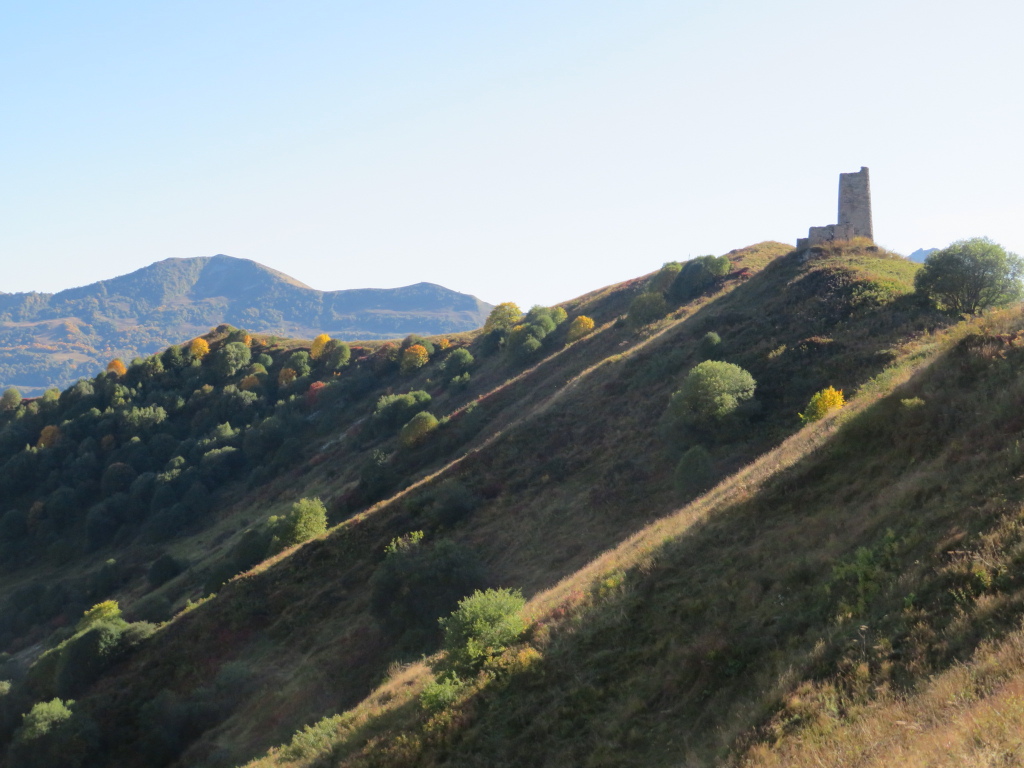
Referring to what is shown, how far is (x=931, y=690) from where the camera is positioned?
27.7 ft

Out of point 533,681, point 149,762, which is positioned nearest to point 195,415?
point 149,762

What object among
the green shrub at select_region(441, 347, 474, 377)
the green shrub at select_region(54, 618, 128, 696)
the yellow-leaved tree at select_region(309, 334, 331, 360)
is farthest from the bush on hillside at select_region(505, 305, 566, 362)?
the green shrub at select_region(54, 618, 128, 696)

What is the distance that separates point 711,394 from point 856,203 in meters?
30.1

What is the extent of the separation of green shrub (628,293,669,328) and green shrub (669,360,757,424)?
1081 inches

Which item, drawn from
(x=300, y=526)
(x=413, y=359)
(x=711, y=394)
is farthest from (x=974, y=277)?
(x=413, y=359)

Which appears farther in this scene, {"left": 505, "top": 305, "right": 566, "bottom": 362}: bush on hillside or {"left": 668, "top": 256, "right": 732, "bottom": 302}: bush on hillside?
{"left": 505, "top": 305, "right": 566, "bottom": 362}: bush on hillside

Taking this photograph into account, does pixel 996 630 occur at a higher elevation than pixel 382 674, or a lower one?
higher

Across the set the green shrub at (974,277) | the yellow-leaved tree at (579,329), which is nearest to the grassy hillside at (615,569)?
the green shrub at (974,277)

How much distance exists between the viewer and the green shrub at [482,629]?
15.9 meters

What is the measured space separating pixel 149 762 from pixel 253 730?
6.16 metres

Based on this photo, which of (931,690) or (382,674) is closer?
(931,690)

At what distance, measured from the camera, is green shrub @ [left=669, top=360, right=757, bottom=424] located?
31.2m

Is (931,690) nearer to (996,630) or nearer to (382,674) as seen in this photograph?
(996,630)

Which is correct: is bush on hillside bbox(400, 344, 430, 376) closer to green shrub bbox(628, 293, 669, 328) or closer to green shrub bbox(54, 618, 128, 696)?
green shrub bbox(628, 293, 669, 328)
